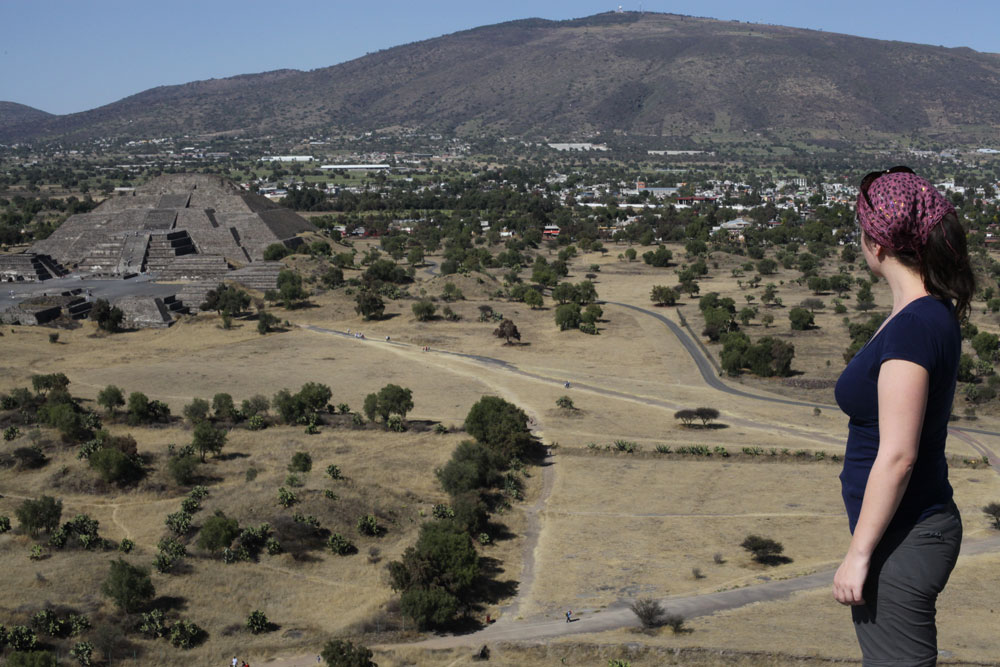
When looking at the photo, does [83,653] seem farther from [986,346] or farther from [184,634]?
[986,346]

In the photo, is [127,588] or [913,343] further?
[127,588]

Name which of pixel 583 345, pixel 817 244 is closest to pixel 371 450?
pixel 583 345

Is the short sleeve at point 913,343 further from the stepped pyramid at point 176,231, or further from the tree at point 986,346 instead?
the stepped pyramid at point 176,231

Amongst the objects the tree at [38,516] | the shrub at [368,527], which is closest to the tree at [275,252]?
the shrub at [368,527]

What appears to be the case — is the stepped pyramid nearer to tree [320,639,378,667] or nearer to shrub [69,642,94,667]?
shrub [69,642,94,667]

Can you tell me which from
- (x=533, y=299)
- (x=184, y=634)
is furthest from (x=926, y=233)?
(x=533, y=299)

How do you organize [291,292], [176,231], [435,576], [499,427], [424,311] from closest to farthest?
[435,576]
[499,427]
[424,311]
[291,292]
[176,231]

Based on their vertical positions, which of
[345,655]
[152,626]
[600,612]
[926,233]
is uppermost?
[926,233]
